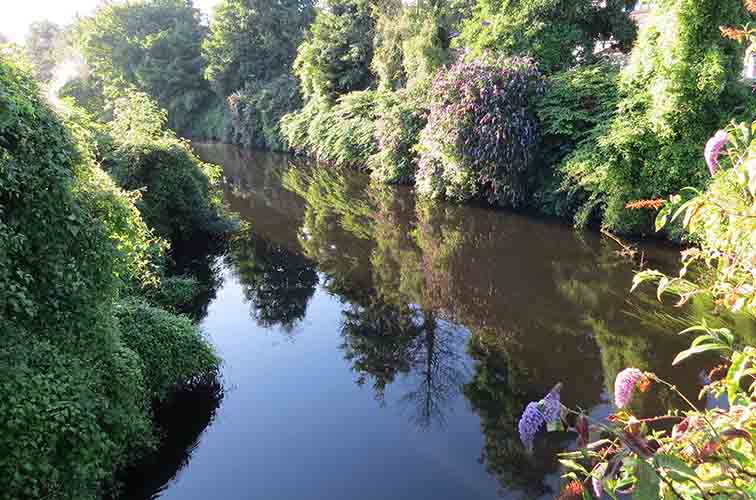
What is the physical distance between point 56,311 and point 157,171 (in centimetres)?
748

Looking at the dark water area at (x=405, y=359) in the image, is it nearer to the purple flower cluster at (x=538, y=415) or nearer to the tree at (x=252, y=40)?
the purple flower cluster at (x=538, y=415)

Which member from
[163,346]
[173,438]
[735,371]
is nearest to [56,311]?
[163,346]

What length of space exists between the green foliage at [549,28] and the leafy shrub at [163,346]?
1167 centimetres

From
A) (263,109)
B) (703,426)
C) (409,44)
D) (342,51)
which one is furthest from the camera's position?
(263,109)

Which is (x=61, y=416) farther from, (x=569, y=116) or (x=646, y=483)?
(x=569, y=116)

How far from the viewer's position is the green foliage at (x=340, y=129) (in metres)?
20.5

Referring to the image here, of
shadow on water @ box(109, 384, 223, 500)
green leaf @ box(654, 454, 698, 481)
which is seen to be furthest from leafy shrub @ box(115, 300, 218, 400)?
green leaf @ box(654, 454, 698, 481)

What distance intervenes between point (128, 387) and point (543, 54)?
1393 centimetres

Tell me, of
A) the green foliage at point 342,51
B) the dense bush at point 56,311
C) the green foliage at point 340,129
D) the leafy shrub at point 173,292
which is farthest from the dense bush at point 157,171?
the green foliage at point 342,51

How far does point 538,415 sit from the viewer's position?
1.94 meters

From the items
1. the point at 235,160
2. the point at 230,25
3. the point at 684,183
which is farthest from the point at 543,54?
the point at 230,25

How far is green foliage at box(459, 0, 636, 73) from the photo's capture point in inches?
576

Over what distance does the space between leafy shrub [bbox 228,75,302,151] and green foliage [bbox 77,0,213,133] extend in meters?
6.49

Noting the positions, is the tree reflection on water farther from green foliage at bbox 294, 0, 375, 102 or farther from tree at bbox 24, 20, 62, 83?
tree at bbox 24, 20, 62, 83
